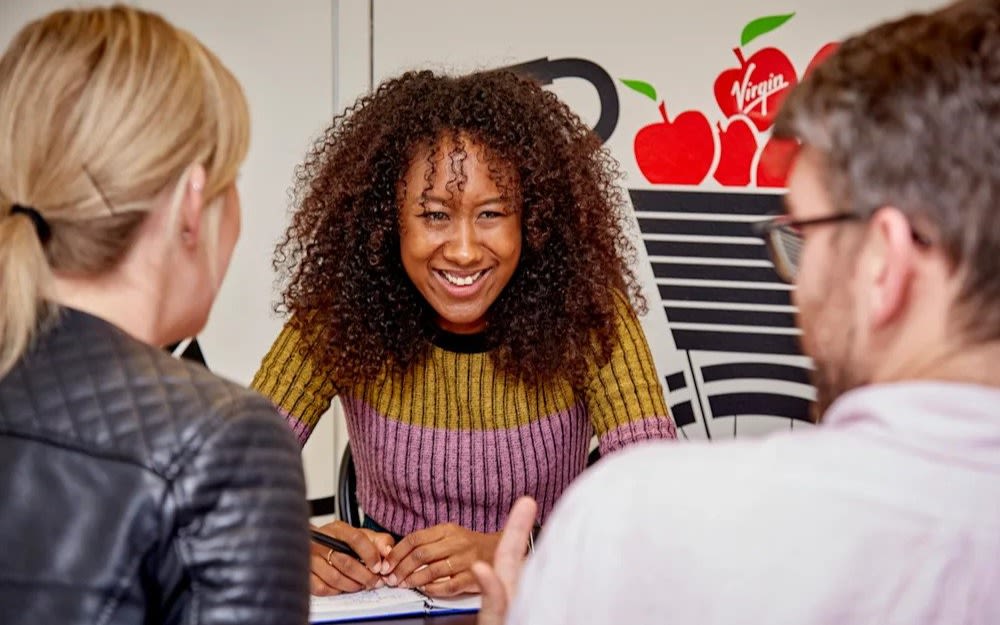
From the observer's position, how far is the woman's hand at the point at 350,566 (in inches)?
80.0

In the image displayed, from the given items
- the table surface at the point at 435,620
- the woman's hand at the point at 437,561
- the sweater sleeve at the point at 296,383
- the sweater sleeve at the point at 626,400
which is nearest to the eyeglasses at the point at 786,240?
the table surface at the point at 435,620

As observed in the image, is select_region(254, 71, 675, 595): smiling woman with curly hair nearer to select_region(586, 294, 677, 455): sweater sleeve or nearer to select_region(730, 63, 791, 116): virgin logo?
select_region(586, 294, 677, 455): sweater sleeve

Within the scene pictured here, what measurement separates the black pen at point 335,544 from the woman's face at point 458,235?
0.55 metres

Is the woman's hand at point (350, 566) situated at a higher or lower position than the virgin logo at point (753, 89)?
lower

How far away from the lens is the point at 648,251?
11.7ft

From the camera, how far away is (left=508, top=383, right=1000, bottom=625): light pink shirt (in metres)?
0.91

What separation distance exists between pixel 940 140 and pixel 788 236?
0.71ft

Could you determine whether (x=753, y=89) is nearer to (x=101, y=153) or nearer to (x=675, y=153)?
(x=675, y=153)

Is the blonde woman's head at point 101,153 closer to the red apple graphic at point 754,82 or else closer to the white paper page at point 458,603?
the white paper page at point 458,603

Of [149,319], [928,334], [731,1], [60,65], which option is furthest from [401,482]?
[731,1]

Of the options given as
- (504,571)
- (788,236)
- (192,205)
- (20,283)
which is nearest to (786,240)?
(788,236)

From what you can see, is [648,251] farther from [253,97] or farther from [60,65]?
[60,65]

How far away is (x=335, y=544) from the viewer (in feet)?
6.68

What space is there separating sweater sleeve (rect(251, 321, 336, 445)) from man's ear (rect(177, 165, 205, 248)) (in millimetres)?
1198
